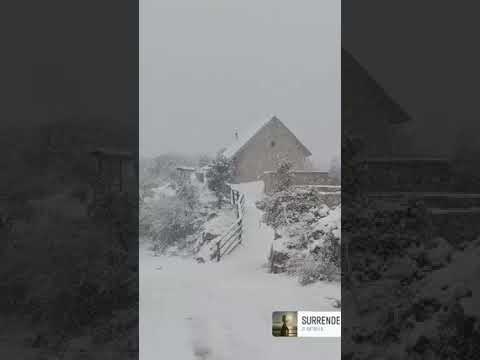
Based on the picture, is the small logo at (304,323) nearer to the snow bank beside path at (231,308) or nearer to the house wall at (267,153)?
the snow bank beside path at (231,308)

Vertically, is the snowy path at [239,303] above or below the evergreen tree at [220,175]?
below

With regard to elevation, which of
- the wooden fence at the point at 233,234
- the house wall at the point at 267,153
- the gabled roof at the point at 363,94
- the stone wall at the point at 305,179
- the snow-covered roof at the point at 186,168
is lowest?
the wooden fence at the point at 233,234

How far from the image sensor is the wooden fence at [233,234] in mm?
2758

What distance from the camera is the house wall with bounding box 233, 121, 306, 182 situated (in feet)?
8.89

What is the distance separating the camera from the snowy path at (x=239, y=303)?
2754 mm

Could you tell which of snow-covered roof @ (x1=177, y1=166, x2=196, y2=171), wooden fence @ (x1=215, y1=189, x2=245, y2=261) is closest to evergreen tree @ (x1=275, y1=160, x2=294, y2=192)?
wooden fence @ (x1=215, y1=189, x2=245, y2=261)

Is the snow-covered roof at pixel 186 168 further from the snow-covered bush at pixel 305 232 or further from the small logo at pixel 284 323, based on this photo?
the small logo at pixel 284 323

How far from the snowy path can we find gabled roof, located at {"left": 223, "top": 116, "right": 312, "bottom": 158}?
269 millimetres

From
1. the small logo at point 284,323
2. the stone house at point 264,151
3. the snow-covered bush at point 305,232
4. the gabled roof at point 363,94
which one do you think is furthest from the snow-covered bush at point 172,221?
the gabled roof at point 363,94
